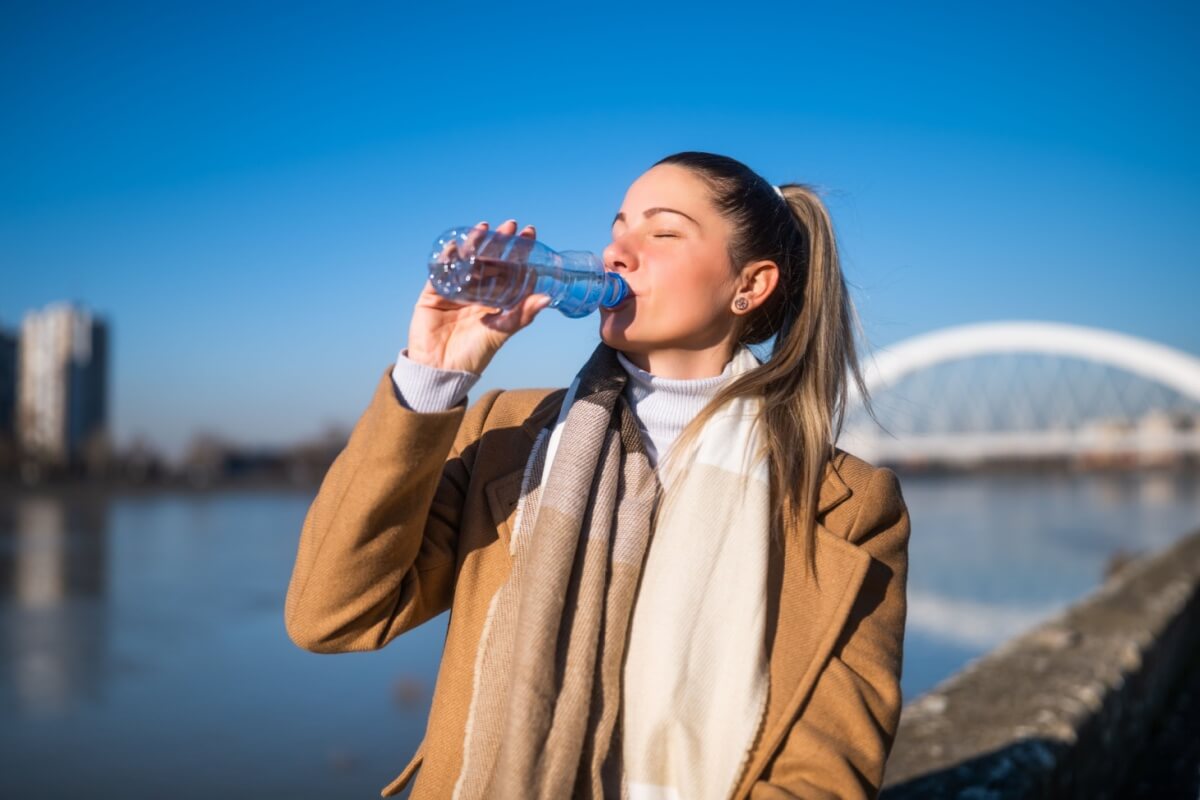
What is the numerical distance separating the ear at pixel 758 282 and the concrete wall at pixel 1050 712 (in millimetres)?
1313

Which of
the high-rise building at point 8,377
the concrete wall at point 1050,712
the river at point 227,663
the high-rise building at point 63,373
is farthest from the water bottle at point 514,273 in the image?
the high-rise building at point 8,377

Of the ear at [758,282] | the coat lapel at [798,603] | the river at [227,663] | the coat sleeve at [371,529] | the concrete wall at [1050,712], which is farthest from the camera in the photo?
the river at [227,663]

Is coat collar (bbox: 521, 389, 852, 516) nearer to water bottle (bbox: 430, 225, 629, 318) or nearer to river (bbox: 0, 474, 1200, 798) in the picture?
water bottle (bbox: 430, 225, 629, 318)

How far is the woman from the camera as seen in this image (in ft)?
4.30

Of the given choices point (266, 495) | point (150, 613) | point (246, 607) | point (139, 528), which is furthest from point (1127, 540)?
point (266, 495)

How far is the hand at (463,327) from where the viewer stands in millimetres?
1312

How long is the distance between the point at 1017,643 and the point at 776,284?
267 cm

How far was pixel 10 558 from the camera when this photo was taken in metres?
15.6

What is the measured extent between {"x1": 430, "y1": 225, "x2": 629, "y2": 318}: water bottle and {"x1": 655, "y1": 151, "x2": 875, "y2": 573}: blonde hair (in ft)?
0.78

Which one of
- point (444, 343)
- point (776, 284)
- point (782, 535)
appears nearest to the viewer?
point (444, 343)

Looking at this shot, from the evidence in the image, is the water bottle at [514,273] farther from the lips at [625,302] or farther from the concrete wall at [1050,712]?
the concrete wall at [1050,712]

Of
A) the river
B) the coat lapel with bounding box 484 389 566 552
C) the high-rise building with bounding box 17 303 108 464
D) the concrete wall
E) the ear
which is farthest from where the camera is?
the high-rise building with bounding box 17 303 108 464

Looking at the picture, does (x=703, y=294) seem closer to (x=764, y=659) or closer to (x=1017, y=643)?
(x=764, y=659)

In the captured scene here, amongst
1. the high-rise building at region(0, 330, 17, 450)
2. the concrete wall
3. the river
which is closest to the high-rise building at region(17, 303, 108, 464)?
the high-rise building at region(0, 330, 17, 450)
